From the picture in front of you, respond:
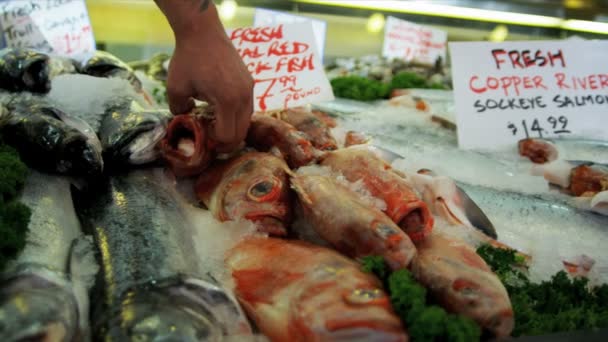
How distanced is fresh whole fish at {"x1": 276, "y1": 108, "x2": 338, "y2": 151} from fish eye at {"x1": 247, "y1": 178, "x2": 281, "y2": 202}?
1.89 feet

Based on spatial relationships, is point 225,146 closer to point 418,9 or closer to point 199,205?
point 199,205

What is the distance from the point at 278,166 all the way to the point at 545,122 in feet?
6.29

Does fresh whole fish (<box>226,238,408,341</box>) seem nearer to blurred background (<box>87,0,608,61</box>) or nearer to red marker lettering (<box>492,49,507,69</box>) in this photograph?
red marker lettering (<box>492,49,507,69</box>)

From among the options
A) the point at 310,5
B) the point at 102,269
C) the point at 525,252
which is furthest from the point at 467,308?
the point at 310,5

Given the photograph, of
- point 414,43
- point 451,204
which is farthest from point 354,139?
point 414,43

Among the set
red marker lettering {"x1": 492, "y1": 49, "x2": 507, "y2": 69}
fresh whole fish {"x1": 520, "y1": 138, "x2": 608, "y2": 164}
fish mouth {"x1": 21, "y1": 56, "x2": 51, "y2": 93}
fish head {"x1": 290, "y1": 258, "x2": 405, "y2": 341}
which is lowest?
fresh whole fish {"x1": 520, "y1": 138, "x2": 608, "y2": 164}

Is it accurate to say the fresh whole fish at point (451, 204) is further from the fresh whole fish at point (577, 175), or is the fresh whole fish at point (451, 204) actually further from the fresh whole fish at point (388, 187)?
the fresh whole fish at point (577, 175)

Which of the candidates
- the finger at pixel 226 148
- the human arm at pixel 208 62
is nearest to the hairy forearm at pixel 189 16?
the human arm at pixel 208 62

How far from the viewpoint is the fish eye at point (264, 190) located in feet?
4.94

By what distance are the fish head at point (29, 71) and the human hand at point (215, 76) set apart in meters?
1.10

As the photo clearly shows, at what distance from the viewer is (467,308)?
3.85 ft

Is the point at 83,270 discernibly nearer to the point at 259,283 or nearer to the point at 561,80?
the point at 259,283

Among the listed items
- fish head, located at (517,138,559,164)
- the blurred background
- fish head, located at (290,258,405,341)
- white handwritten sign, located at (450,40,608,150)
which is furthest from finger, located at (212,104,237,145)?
the blurred background

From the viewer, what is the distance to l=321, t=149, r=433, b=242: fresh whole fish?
148 centimetres
